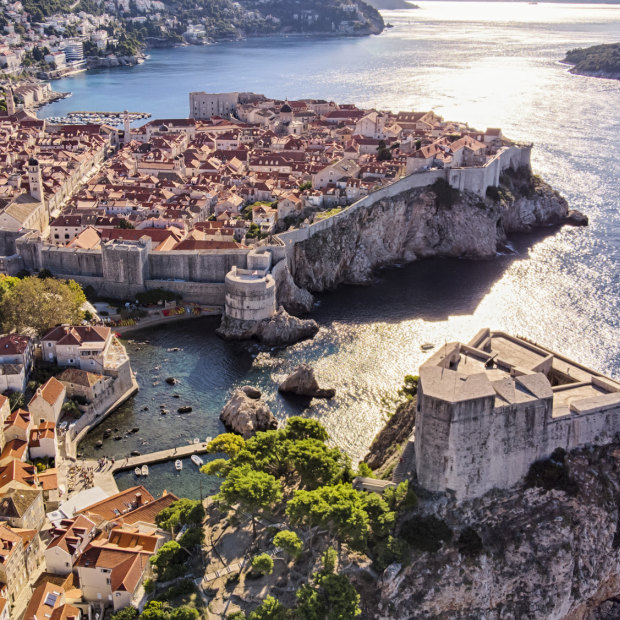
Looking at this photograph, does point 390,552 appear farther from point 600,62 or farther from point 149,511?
point 600,62

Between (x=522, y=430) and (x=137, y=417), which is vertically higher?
(x=522, y=430)

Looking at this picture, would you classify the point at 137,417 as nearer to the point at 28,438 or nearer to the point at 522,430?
the point at 28,438

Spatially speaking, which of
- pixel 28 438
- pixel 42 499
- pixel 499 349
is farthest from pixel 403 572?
pixel 28 438

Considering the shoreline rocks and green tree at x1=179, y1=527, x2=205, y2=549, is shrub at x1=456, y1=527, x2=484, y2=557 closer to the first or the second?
green tree at x1=179, y1=527, x2=205, y2=549

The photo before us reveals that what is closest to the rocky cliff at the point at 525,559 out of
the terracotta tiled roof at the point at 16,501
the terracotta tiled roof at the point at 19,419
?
the terracotta tiled roof at the point at 16,501

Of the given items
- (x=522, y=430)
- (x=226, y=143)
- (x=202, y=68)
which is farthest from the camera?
(x=202, y=68)

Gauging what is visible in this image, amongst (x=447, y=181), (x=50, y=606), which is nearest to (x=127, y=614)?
(x=50, y=606)
